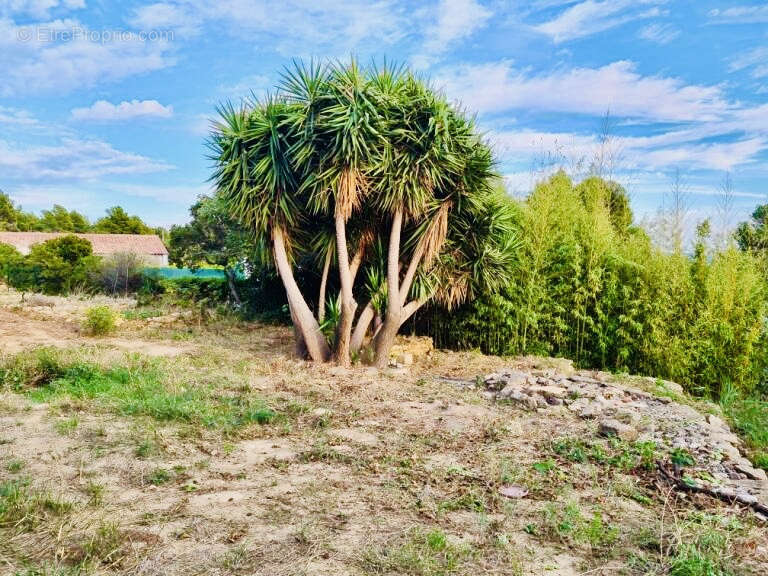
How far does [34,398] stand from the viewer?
5.29 metres

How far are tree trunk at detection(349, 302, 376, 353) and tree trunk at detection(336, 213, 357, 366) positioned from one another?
0.83 feet

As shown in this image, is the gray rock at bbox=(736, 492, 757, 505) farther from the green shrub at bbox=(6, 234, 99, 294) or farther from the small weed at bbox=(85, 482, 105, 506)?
the green shrub at bbox=(6, 234, 99, 294)

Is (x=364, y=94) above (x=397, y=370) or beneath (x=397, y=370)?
above

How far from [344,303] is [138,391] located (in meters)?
2.72

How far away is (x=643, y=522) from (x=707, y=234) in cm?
615

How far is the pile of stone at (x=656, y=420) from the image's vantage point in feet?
11.6

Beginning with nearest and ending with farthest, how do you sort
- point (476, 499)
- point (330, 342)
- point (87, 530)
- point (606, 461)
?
point (87, 530) → point (476, 499) → point (606, 461) → point (330, 342)

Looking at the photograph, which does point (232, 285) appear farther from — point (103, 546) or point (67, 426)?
point (103, 546)

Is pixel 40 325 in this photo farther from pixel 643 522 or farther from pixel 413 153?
pixel 643 522

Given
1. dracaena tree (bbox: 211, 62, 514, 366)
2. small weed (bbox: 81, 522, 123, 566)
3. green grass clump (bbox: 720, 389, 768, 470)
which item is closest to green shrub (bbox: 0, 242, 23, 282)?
dracaena tree (bbox: 211, 62, 514, 366)

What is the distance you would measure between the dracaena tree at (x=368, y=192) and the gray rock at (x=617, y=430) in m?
3.51

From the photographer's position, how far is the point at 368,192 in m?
7.28

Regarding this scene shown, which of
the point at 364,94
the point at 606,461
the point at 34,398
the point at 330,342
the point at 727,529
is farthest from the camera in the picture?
the point at 330,342

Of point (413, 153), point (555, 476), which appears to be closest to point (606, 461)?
point (555, 476)
